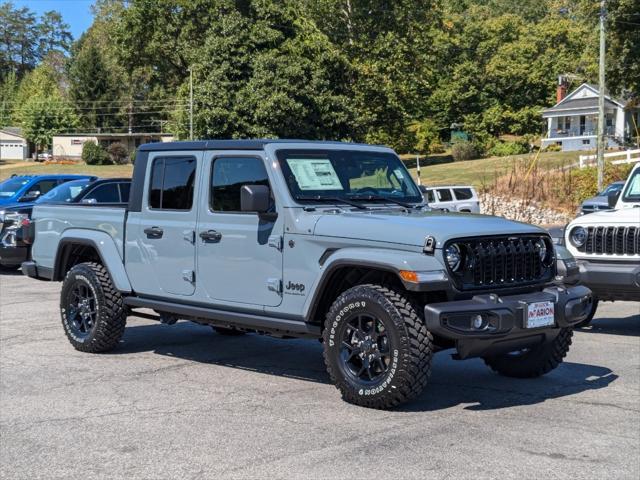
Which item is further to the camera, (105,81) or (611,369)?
(105,81)

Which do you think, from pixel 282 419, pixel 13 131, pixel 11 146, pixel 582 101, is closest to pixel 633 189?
pixel 282 419

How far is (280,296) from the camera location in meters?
6.71

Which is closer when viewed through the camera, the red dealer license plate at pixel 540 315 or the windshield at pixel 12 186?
the red dealer license plate at pixel 540 315

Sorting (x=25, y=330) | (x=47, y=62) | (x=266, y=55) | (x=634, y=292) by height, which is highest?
(x=47, y=62)

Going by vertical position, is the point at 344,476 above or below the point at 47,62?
below

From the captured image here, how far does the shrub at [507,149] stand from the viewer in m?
67.2

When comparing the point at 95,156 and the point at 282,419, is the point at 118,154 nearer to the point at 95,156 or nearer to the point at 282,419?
the point at 95,156

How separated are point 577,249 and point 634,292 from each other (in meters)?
0.91

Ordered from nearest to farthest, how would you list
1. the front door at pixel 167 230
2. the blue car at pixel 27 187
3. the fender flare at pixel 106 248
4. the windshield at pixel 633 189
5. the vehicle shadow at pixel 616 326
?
the front door at pixel 167 230 → the fender flare at pixel 106 248 → the vehicle shadow at pixel 616 326 → the windshield at pixel 633 189 → the blue car at pixel 27 187

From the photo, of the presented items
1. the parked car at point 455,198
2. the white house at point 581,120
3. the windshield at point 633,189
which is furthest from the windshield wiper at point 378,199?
the white house at point 581,120

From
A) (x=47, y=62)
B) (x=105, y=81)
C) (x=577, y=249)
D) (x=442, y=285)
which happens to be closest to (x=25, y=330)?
(x=442, y=285)

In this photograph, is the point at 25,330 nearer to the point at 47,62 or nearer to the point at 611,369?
the point at 611,369

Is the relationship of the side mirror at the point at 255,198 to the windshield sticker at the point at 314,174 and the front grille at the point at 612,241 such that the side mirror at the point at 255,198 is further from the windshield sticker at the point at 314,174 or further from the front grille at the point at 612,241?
the front grille at the point at 612,241

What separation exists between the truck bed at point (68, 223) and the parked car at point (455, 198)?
850 inches
